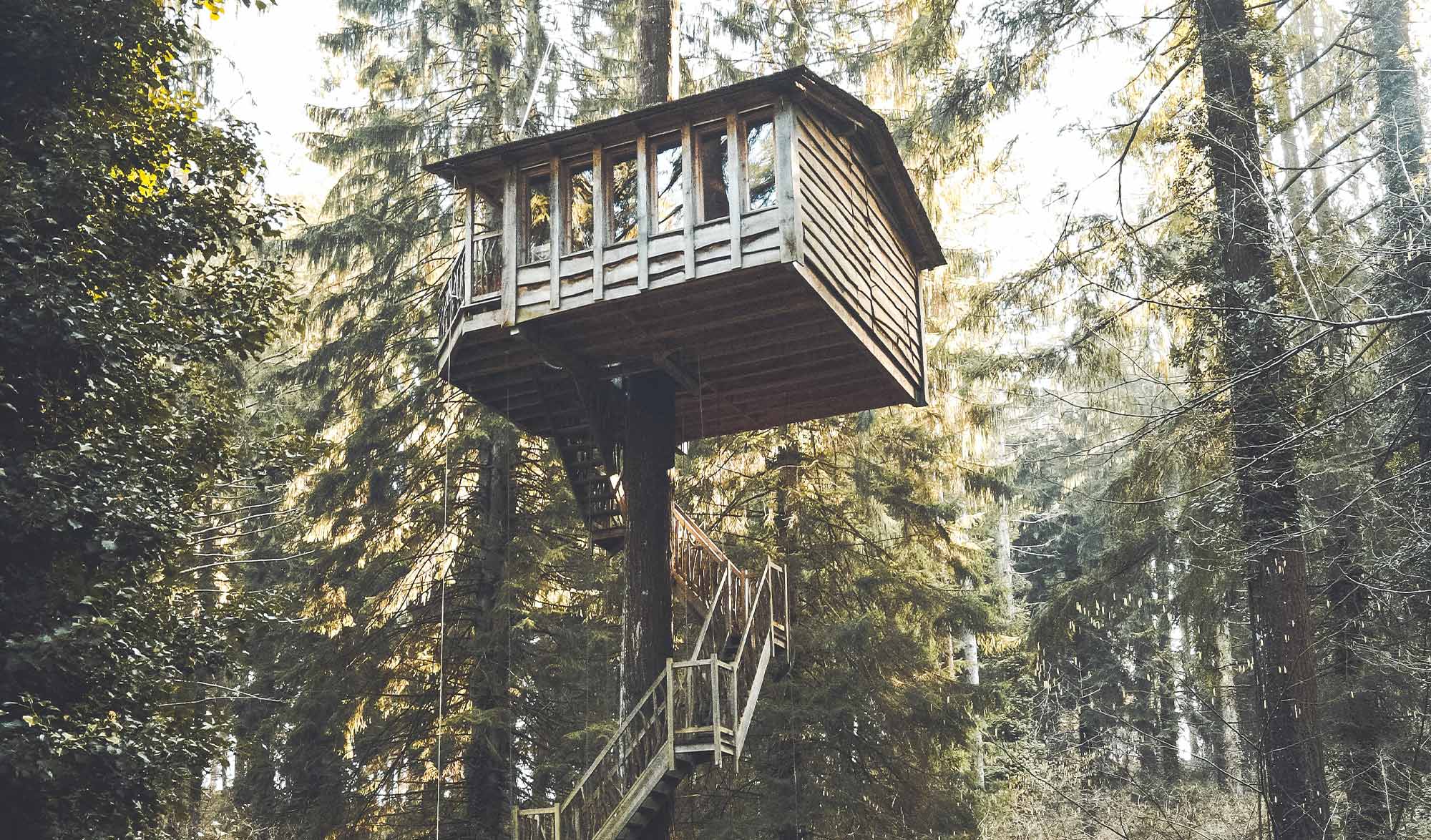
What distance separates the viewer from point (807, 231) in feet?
36.2

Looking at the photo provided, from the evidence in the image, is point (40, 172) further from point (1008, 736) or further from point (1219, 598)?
point (1008, 736)

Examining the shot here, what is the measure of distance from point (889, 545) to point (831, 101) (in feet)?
26.5

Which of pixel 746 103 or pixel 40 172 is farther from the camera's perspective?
pixel 746 103

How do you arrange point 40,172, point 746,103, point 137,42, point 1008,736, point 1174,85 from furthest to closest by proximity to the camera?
point 1008,736 → point 1174,85 → point 746,103 → point 137,42 → point 40,172

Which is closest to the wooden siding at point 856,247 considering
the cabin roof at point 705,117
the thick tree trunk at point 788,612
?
the cabin roof at point 705,117

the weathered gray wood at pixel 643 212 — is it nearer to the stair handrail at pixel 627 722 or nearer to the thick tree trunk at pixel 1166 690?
the stair handrail at pixel 627 722

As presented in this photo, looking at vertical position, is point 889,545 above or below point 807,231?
below

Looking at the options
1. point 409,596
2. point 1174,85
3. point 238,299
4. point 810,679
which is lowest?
point 810,679

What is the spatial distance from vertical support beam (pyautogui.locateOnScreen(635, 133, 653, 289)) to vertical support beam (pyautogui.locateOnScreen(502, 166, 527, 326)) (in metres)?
1.27

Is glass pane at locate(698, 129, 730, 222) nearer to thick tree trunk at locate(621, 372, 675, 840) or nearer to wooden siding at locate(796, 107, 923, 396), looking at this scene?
wooden siding at locate(796, 107, 923, 396)

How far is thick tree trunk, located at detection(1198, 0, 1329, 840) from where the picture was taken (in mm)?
11016

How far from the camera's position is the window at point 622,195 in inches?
463

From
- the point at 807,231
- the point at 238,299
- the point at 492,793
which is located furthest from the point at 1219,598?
the point at 238,299

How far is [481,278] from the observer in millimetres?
12266
